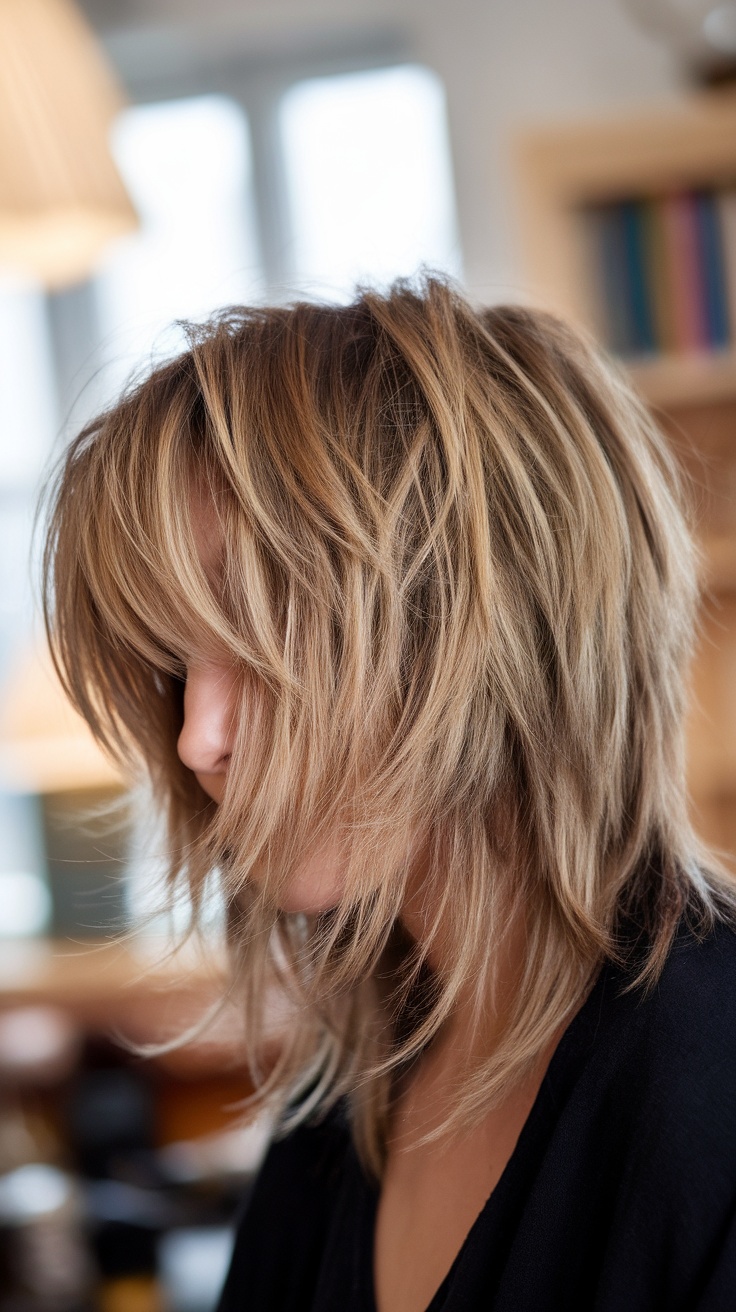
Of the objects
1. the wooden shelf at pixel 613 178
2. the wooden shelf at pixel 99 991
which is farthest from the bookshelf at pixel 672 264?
the wooden shelf at pixel 99 991

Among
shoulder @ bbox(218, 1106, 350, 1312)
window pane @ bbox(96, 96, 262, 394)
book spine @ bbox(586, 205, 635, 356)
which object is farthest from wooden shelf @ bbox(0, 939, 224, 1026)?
book spine @ bbox(586, 205, 635, 356)

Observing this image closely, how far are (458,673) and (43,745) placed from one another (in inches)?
75.5

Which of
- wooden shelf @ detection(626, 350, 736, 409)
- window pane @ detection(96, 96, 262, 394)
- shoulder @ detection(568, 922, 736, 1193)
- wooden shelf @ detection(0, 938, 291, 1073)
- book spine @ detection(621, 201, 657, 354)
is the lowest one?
wooden shelf @ detection(0, 938, 291, 1073)

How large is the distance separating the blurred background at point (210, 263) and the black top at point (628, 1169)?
1.13ft

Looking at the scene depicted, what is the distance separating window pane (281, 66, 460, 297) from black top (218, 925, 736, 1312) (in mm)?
2516

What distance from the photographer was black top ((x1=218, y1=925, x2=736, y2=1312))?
61 cm

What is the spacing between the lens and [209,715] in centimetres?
78

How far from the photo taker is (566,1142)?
26.9 inches

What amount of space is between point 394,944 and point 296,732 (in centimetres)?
32

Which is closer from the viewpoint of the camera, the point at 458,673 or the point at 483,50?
the point at 458,673

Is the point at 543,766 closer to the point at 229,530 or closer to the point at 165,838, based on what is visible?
the point at 229,530

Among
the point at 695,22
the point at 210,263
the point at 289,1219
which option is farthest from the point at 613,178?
the point at 289,1219

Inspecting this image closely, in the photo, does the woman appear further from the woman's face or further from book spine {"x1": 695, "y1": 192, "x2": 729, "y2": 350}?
book spine {"x1": 695, "y1": 192, "x2": 729, "y2": 350}

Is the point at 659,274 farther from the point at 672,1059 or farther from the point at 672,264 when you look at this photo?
the point at 672,1059
